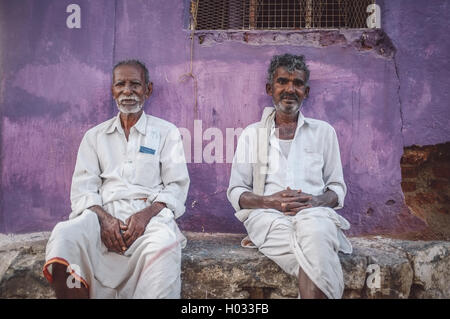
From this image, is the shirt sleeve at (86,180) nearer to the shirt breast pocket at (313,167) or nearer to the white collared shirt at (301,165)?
the white collared shirt at (301,165)

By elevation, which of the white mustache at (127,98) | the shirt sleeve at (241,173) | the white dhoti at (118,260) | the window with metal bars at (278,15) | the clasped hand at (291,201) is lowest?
the white dhoti at (118,260)

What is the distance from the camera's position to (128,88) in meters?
3.12

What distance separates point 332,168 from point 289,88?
0.67 meters

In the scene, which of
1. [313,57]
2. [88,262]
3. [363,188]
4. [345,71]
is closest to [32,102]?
[88,262]

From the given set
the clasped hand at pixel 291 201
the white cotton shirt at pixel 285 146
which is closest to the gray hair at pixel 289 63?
the white cotton shirt at pixel 285 146

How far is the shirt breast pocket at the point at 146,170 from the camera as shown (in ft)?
9.95

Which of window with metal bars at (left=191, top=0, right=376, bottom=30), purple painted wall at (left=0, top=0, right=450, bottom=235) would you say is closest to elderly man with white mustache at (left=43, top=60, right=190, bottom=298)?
purple painted wall at (left=0, top=0, right=450, bottom=235)

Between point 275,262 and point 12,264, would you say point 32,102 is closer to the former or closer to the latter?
point 12,264

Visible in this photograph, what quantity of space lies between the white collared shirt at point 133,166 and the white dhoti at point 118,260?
26cm

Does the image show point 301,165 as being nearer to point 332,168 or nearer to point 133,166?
point 332,168

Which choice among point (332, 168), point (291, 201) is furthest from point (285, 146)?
point (291, 201)

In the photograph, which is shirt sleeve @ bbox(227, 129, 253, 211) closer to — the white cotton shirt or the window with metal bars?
the white cotton shirt

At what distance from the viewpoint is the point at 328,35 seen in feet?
11.9

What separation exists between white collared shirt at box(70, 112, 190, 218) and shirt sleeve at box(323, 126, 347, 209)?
1036 mm
